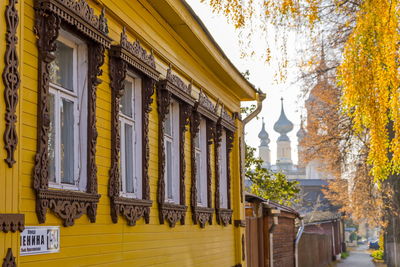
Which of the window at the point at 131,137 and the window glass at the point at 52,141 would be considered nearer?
the window glass at the point at 52,141

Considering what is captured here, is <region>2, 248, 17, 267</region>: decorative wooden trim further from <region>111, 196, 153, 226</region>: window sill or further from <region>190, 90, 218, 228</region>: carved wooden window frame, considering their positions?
<region>190, 90, 218, 228</region>: carved wooden window frame

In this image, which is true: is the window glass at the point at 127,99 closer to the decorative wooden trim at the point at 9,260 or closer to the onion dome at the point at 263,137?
the decorative wooden trim at the point at 9,260

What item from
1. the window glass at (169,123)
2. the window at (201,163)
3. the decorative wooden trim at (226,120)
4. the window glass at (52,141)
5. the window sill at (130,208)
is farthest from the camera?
the decorative wooden trim at (226,120)

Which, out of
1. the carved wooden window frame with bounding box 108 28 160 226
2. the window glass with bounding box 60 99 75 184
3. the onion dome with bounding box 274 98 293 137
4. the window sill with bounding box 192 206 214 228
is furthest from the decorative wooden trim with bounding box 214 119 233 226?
the onion dome with bounding box 274 98 293 137

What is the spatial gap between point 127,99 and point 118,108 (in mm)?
916

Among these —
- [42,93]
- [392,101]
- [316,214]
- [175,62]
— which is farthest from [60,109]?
[316,214]

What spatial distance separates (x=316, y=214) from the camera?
161 ft

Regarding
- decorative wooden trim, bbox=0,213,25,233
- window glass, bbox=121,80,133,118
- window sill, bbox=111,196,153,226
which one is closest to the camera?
decorative wooden trim, bbox=0,213,25,233

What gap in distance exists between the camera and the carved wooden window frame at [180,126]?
1006 cm

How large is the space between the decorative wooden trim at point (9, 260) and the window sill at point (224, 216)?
8.29 m

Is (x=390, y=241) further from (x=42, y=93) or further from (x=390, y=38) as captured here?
(x=42, y=93)

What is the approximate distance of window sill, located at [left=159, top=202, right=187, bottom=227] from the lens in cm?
994

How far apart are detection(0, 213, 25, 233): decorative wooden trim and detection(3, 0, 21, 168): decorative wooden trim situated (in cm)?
37

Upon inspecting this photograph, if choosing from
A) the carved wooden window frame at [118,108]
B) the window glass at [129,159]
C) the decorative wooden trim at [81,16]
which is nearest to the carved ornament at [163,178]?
the carved wooden window frame at [118,108]
